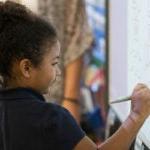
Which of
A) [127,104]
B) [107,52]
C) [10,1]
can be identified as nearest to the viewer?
[10,1]

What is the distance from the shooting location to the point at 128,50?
4.79 feet

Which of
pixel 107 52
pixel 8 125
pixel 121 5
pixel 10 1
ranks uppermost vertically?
pixel 10 1

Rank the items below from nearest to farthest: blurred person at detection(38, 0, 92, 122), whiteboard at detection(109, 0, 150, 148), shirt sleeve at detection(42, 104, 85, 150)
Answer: shirt sleeve at detection(42, 104, 85, 150)
whiteboard at detection(109, 0, 150, 148)
blurred person at detection(38, 0, 92, 122)

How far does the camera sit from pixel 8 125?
3.64 ft

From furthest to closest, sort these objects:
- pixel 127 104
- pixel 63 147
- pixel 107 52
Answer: pixel 107 52 → pixel 127 104 → pixel 63 147

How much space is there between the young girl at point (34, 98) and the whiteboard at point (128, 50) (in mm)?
147

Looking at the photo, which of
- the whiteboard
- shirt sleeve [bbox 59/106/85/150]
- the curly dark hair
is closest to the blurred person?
the whiteboard

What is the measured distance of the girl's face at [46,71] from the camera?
1.13 meters

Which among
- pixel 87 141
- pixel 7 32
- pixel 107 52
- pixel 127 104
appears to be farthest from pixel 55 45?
pixel 107 52

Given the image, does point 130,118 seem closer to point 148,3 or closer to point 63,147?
point 63,147

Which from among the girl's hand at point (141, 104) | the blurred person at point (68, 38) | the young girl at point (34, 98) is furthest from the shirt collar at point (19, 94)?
the blurred person at point (68, 38)

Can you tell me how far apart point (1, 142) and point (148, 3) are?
0.41 m

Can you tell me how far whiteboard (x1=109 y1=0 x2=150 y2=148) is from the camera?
1.25 m

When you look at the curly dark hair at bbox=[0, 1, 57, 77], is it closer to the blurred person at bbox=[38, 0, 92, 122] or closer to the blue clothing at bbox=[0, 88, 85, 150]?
the blue clothing at bbox=[0, 88, 85, 150]
